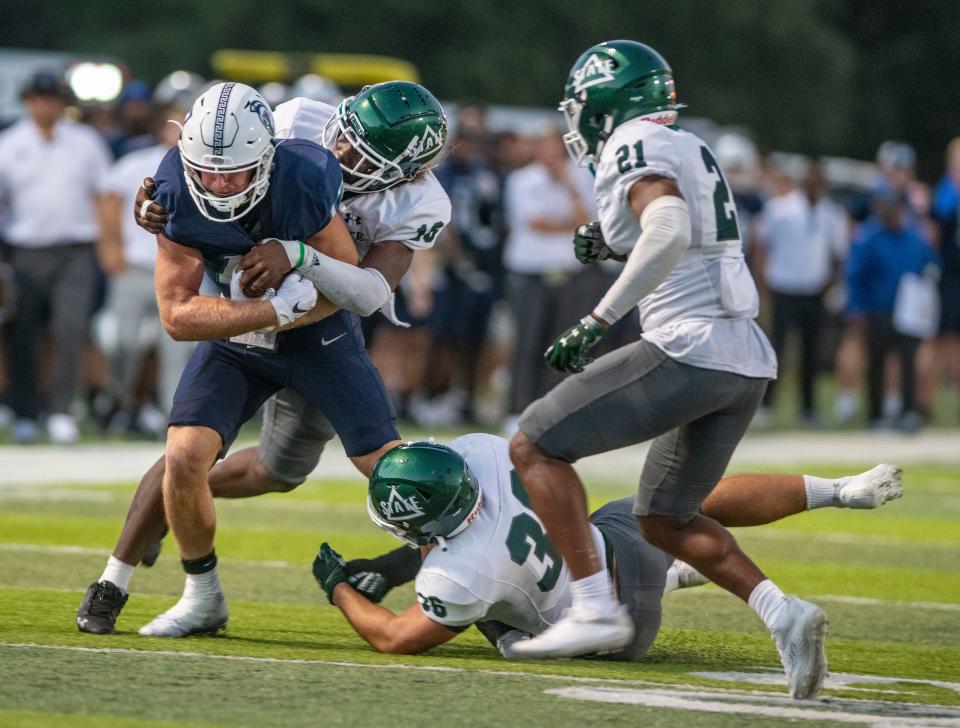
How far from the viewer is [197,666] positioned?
4.70 m

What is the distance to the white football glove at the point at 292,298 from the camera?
505 cm

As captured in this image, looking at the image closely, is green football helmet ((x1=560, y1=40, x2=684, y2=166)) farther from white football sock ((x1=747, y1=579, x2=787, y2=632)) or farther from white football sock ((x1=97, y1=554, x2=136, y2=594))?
white football sock ((x1=97, y1=554, x2=136, y2=594))

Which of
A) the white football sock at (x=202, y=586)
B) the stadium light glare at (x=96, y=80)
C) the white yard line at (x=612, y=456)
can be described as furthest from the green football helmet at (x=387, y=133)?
the stadium light glare at (x=96, y=80)

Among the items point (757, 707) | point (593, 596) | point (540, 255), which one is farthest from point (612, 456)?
point (757, 707)

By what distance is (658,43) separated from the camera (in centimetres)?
3050

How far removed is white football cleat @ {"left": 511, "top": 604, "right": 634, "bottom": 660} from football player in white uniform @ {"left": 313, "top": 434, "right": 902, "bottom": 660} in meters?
0.08

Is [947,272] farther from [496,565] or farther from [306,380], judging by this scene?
[496,565]

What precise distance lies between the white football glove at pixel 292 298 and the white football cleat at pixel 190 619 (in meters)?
0.85

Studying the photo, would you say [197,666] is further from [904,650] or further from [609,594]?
[904,650]

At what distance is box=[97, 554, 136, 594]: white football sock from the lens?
17.5 ft

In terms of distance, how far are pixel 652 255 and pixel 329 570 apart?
51.3 inches

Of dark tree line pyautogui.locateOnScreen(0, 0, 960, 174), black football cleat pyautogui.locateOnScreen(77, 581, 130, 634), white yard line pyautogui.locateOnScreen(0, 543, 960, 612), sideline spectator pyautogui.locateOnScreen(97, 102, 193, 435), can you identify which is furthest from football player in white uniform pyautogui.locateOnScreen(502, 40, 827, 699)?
Result: dark tree line pyautogui.locateOnScreen(0, 0, 960, 174)

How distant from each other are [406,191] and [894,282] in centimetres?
881

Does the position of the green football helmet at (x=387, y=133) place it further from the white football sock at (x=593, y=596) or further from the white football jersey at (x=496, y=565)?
the white football sock at (x=593, y=596)
